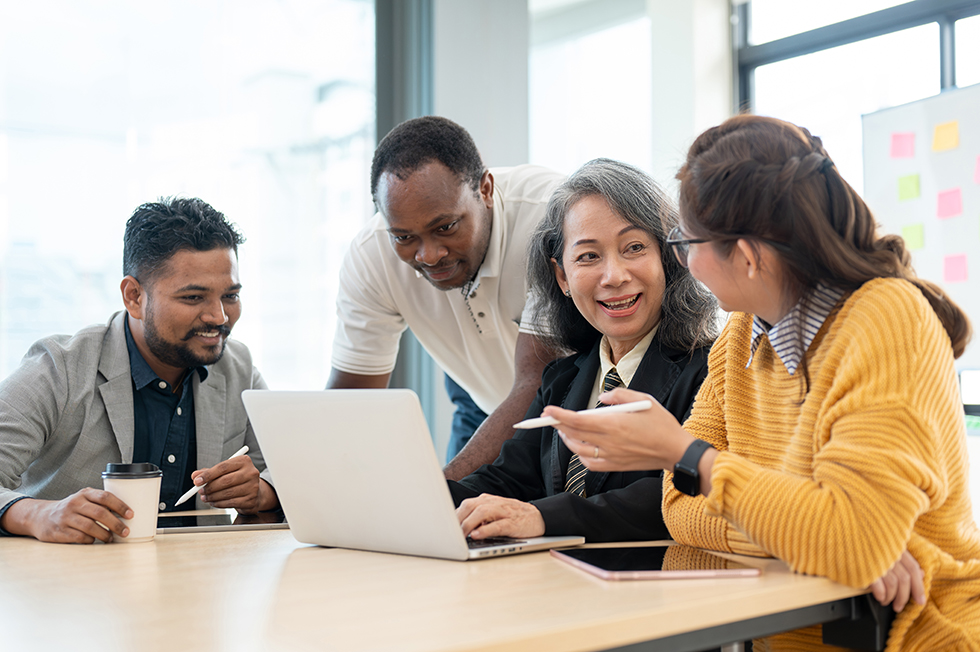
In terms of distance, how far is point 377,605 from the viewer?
0.95 m

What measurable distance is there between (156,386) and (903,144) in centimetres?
306

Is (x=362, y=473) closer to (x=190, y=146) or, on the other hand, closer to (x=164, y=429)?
(x=164, y=429)

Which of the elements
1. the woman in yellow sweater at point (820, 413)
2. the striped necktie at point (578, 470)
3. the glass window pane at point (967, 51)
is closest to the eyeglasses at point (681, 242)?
the woman in yellow sweater at point (820, 413)

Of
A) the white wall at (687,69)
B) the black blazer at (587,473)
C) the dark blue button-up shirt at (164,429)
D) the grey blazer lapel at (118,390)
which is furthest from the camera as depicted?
the white wall at (687,69)

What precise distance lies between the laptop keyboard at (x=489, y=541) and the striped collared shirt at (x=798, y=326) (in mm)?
477

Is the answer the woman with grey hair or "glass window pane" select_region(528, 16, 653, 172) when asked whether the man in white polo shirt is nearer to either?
the woman with grey hair

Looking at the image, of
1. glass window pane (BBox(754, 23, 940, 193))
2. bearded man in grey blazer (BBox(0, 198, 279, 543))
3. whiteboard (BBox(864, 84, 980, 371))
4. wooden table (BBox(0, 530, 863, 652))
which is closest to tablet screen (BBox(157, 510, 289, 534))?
bearded man in grey blazer (BBox(0, 198, 279, 543))

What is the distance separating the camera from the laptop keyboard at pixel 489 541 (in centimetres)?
126

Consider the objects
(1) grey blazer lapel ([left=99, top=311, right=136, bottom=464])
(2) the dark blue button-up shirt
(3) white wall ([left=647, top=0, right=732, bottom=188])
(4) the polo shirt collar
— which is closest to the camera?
(1) grey blazer lapel ([left=99, top=311, right=136, bottom=464])

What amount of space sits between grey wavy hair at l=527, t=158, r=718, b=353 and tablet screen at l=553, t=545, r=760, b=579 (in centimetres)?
50

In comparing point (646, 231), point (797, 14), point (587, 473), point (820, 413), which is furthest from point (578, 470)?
point (797, 14)

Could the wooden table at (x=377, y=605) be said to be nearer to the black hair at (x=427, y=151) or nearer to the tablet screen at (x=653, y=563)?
the tablet screen at (x=653, y=563)

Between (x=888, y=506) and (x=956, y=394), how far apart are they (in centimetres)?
23

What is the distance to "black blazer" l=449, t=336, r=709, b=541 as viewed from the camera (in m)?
1.38
